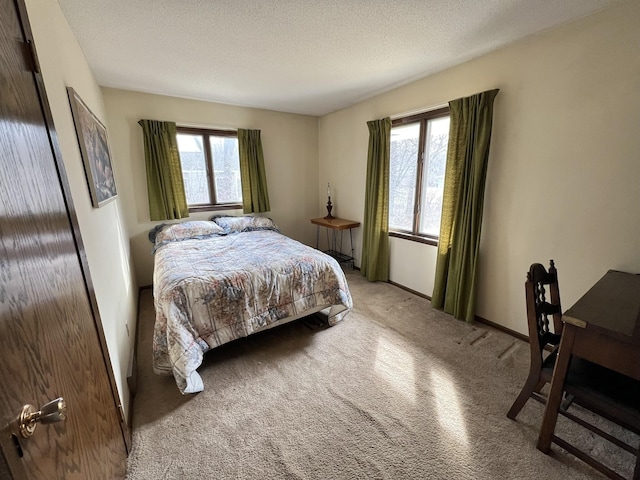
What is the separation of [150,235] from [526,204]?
402 centimetres

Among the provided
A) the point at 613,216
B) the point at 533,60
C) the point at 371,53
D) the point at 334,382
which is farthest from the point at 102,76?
the point at 613,216

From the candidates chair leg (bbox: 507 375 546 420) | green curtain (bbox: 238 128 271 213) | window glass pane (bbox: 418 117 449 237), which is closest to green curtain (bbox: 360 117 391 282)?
window glass pane (bbox: 418 117 449 237)

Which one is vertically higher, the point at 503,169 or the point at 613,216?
the point at 503,169

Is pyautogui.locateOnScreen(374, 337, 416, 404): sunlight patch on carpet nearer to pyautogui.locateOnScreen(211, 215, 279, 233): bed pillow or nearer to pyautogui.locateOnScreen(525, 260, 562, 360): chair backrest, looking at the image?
pyautogui.locateOnScreen(525, 260, 562, 360): chair backrest

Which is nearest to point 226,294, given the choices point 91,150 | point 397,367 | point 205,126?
point 91,150

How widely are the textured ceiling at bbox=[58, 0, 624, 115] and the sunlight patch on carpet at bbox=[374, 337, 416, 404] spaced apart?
2400mm

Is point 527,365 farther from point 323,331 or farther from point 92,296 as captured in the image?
point 92,296

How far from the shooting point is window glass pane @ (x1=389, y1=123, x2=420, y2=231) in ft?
9.86

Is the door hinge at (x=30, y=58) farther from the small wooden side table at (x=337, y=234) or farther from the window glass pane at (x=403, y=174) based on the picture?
the small wooden side table at (x=337, y=234)

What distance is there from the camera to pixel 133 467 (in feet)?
4.31

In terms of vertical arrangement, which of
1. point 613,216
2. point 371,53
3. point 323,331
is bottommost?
point 323,331

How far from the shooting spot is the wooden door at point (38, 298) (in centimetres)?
56

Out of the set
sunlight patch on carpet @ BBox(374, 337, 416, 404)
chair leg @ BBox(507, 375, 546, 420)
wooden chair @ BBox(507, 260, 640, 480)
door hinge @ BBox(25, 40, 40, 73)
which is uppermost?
door hinge @ BBox(25, 40, 40, 73)

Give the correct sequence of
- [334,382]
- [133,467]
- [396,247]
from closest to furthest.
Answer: [133,467] → [334,382] → [396,247]
